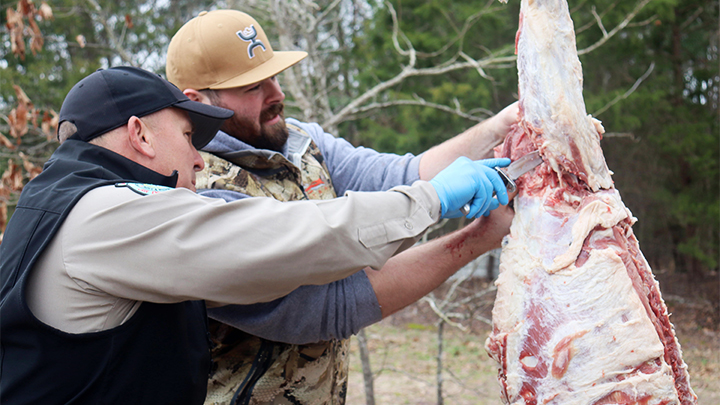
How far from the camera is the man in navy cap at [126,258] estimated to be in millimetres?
1326

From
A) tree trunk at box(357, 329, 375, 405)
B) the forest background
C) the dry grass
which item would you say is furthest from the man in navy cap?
the forest background

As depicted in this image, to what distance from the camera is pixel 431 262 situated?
84.4 inches

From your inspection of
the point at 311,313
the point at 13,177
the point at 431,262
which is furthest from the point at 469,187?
the point at 13,177

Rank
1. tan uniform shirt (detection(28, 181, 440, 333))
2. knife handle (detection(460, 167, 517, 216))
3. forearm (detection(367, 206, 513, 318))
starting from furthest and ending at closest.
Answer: forearm (detection(367, 206, 513, 318)), knife handle (detection(460, 167, 517, 216)), tan uniform shirt (detection(28, 181, 440, 333))

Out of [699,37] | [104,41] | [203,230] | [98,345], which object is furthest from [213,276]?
[104,41]

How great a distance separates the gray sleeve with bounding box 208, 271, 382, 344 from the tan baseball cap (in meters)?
0.99

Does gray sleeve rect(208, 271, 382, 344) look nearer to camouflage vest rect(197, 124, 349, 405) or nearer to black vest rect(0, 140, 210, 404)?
camouflage vest rect(197, 124, 349, 405)

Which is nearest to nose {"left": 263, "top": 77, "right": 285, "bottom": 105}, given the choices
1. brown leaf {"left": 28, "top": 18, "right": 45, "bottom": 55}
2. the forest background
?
brown leaf {"left": 28, "top": 18, "right": 45, "bottom": 55}

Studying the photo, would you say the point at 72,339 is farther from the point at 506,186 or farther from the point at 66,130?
the point at 506,186

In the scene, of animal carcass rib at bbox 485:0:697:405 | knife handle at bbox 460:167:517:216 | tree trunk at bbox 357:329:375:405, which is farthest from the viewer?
tree trunk at bbox 357:329:375:405

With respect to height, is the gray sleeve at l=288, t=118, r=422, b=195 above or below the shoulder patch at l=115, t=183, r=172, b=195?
below

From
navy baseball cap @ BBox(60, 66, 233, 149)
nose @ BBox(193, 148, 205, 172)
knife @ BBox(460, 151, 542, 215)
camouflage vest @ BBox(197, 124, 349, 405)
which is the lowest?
camouflage vest @ BBox(197, 124, 349, 405)

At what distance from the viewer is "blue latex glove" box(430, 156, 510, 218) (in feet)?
5.98

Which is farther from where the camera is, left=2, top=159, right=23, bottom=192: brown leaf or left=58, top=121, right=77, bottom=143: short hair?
left=2, top=159, right=23, bottom=192: brown leaf
